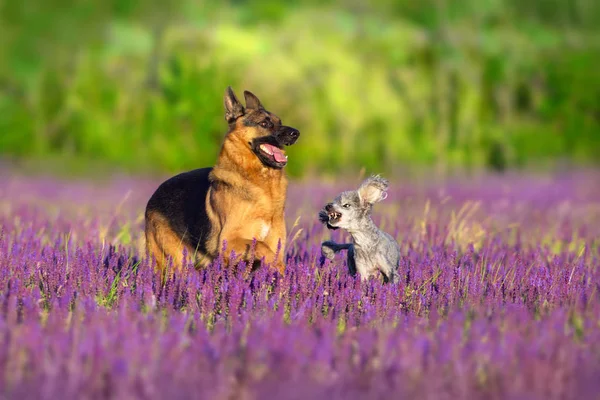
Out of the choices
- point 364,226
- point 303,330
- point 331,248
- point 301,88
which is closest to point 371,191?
point 364,226

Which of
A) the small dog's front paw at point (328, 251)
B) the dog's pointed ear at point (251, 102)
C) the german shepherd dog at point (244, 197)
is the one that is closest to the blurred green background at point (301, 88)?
the dog's pointed ear at point (251, 102)

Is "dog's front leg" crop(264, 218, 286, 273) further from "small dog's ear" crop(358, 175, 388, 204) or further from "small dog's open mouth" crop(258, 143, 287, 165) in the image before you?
"small dog's ear" crop(358, 175, 388, 204)

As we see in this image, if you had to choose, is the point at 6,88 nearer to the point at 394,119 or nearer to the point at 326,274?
the point at 394,119

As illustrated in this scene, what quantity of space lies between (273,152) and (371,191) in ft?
2.38

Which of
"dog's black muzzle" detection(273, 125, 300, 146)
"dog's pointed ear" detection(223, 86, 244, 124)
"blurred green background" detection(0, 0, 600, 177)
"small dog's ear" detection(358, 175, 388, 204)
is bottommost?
"blurred green background" detection(0, 0, 600, 177)

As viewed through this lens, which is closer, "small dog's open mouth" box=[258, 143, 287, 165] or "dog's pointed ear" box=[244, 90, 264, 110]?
"small dog's open mouth" box=[258, 143, 287, 165]

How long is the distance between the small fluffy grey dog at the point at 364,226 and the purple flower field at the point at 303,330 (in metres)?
0.16

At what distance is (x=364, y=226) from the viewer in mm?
4941

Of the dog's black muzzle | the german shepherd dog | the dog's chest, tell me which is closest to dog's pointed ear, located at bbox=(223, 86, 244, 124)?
the german shepherd dog

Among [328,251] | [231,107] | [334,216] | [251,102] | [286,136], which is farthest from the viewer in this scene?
[251,102]

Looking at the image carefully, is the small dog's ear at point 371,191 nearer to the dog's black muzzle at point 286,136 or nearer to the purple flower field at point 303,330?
the purple flower field at point 303,330

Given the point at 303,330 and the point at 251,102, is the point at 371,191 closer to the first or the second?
the point at 251,102

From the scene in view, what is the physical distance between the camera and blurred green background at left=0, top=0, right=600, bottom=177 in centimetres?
2066

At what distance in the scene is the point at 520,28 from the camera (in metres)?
29.6
